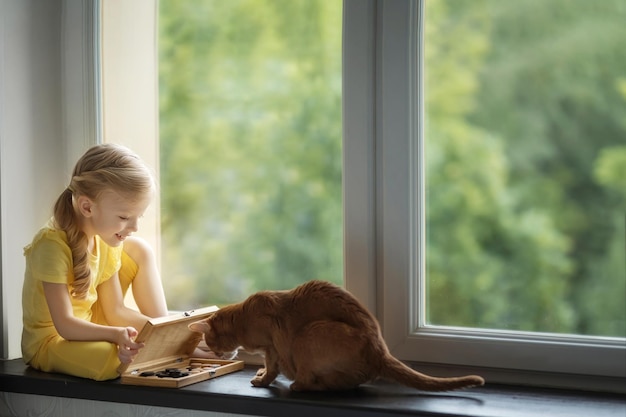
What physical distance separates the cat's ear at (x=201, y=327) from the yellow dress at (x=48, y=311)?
175mm

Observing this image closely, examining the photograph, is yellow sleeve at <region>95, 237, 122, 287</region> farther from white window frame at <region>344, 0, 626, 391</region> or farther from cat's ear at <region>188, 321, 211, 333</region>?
white window frame at <region>344, 0, 626, 391</region>

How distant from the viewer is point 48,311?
175 centimetres

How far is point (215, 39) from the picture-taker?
185 centimetres

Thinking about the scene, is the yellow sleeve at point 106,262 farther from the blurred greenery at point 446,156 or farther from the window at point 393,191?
the window at point 393,191

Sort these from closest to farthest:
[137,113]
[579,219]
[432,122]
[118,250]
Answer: [579,219] < [432,122] < [118,250] < [137,113]

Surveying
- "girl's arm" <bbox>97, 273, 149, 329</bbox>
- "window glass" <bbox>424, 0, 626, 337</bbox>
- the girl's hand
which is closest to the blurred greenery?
"window glass" <bbox>424, 0, 626, 337</bbox>

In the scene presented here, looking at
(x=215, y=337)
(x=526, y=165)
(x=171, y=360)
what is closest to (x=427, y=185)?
(x=526, y=165)

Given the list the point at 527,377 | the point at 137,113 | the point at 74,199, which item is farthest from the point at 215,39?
the point at 527,377

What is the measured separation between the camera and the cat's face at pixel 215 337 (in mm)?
1603

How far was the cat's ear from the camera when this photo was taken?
1.62 m

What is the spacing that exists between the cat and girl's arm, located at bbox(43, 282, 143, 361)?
16 cm

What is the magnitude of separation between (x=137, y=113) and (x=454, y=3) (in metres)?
0.80

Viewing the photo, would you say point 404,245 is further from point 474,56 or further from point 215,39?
point 215,39

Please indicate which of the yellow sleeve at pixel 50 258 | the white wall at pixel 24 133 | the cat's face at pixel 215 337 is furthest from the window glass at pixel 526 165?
the white wall at pixel 24 133
